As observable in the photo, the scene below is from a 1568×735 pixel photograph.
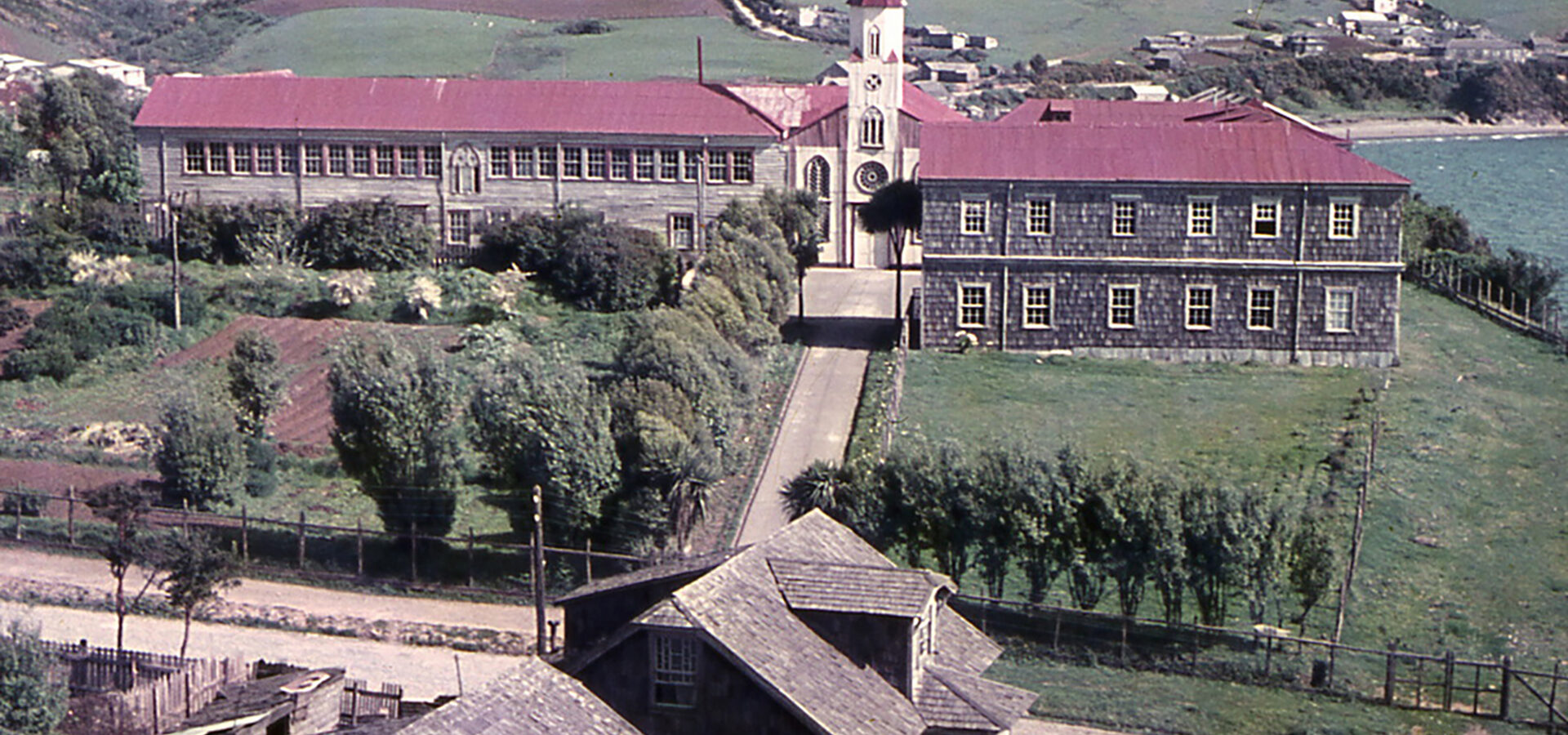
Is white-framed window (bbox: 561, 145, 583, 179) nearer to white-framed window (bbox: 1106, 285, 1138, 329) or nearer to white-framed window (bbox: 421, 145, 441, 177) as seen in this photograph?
white-framed window (bbox: 421, 145, 441, 177)

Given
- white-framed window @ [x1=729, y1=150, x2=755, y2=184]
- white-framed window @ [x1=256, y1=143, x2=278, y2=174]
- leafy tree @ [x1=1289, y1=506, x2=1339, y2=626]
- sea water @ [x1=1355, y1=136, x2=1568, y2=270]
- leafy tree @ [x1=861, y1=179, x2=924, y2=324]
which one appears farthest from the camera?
sea water @ [x1=1355, y1=136, x2=1568, y2=270]

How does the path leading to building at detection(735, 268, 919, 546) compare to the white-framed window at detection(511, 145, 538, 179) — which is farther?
the white-framed window at detection(511, 145, 538, 179)

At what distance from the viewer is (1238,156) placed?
56.4m

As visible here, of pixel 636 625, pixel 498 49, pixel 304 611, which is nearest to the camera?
pixel 636 625

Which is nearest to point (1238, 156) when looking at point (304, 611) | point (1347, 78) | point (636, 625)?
point (304, 611)

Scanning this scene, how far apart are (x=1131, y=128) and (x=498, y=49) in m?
97.7

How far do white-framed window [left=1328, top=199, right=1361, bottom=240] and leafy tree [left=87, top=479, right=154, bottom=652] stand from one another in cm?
3105

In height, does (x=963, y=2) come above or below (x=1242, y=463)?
above

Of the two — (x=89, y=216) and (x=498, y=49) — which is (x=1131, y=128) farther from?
(x=498, y=49)

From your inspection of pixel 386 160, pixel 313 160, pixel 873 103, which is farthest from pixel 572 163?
pixel 873 103

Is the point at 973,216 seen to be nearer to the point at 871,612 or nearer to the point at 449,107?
the point at 449,107

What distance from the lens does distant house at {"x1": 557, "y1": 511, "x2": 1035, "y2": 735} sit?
24.6 m

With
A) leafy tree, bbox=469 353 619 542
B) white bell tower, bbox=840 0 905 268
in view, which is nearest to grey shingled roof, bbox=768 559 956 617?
leafy tree, bbox=469 353 619 542

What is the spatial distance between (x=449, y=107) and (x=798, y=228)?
1428 centimetres
